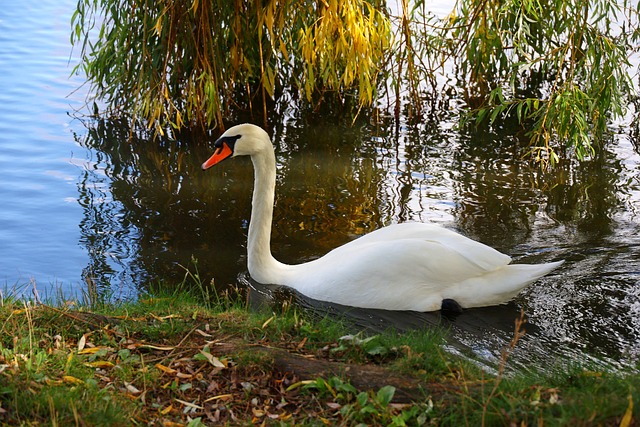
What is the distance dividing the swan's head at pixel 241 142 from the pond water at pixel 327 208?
3.13 ft

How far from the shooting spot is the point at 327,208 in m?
8.44

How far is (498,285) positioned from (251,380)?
2665 millimetres

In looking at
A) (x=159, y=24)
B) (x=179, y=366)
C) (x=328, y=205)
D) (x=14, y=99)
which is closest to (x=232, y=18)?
(x=159, y=24)

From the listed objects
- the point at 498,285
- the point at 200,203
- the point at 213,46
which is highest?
the point at 213,46

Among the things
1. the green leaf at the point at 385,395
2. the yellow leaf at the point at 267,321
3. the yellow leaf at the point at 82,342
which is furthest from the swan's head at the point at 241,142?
the green leaf at the point at 385,395

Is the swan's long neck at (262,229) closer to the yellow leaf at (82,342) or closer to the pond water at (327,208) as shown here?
the pond water at (327,208)

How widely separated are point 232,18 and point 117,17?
4.08 feet

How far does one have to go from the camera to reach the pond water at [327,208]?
6250 mm

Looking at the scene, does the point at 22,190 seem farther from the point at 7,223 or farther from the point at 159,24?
the point at 159,24

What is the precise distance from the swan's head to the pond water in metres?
0.96

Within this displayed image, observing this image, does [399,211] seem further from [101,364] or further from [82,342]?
[101,364]

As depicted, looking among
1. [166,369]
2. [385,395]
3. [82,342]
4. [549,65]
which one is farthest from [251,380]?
[549,65]

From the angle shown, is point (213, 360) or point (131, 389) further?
point (213, 360)

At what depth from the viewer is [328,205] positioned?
8.51 meters
